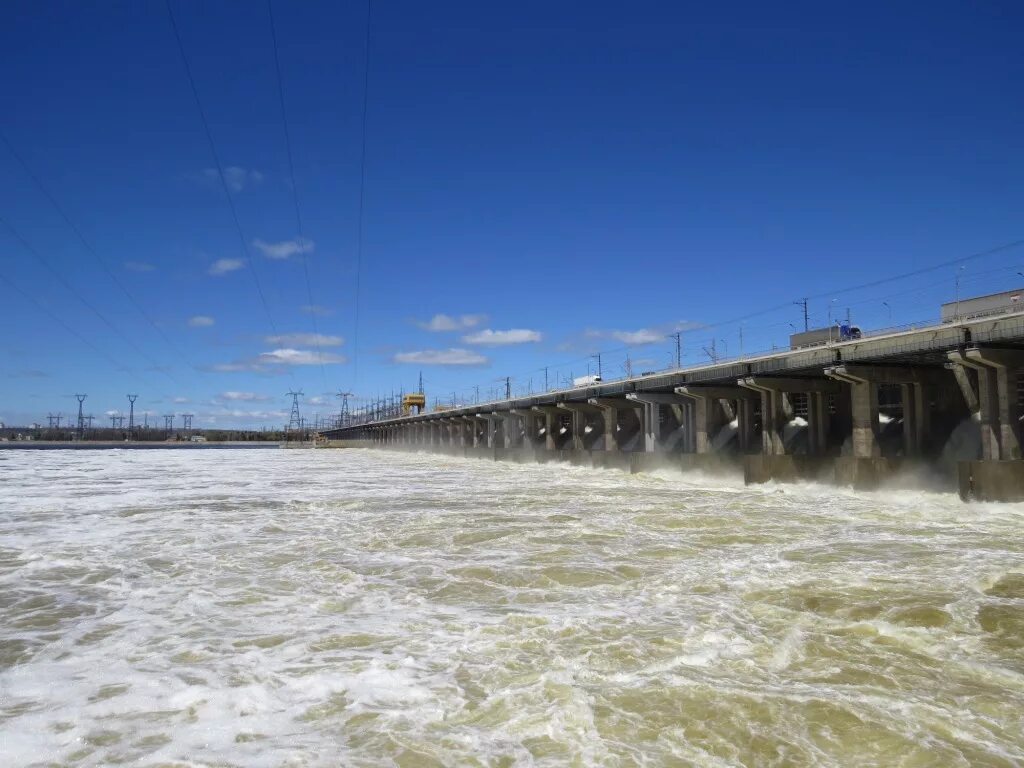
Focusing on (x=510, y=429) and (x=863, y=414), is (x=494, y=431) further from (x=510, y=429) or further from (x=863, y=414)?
(x=863, y=414)

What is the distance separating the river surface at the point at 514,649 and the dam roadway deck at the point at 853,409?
9530 millimetres

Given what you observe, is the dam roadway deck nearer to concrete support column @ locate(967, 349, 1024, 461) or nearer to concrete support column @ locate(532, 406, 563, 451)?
concrete support column @ locate(967, 349, 1024, 461)

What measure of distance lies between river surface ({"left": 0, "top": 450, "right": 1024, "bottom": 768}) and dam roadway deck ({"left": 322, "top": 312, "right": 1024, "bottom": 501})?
9.53 metres

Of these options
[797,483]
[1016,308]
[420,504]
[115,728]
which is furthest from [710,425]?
[115,728]

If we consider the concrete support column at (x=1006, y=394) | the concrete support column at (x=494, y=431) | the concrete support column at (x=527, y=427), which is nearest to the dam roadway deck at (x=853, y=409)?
the concrete support column at (x=1006, y=394)

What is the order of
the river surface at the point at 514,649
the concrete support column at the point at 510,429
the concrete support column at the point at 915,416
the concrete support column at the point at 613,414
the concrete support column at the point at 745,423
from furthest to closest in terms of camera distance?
the concrete support column at the point at 510,429
the concrete support column at the point at 613,414
the concrete support column at the point at 745,423
the concrete support column at the point at 915,416
the river surface at the point at 514,649

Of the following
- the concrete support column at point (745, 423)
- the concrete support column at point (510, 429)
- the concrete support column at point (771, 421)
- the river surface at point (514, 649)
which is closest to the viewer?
the river surface at point (514, 649)

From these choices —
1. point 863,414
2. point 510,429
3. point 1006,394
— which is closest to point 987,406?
point 1006,394

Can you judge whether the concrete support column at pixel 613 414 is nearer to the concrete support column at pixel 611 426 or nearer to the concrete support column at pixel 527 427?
the concrete support column at pixel 611 426

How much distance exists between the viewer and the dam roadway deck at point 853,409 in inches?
1048

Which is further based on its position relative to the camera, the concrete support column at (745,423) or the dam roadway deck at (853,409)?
the concrete support column at (745,423)

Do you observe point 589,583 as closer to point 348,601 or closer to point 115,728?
point 348,601

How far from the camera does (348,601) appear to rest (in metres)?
11.5

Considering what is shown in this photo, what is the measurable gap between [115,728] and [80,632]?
4.01 m
